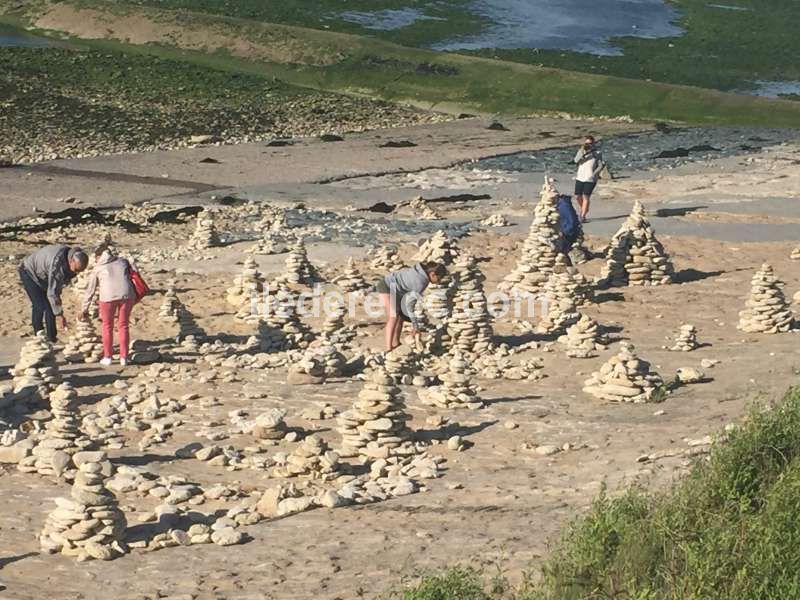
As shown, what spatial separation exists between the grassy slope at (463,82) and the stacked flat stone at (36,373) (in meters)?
39.3

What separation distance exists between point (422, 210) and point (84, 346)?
1450 centimetres

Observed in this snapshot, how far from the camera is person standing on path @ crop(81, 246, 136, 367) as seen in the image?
74.4 feet

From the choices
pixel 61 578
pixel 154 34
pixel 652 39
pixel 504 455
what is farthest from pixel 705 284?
pixel 652 39

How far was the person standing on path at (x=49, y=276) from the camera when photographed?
23297 millimetres

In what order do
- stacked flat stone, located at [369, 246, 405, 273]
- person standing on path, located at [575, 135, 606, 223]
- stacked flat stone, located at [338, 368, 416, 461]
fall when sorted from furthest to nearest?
1. person standing on path, located at [575, 135, 606, 223]
2. stacked flat stone, located at [369, 246, 405, 273]
3. stacked flat stone, located at [338, 368, 416, 461]

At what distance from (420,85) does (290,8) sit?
20.4m

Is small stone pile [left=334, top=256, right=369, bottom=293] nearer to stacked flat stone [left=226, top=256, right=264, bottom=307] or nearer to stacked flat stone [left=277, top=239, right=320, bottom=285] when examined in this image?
stacked flat stone [left=277, top=239, right=320, bottom=285]

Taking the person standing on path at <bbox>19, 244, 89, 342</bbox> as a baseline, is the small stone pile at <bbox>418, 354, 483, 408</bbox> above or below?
below

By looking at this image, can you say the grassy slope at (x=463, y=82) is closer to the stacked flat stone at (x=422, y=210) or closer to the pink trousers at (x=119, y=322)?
the stacked flat stone at (x=422, y=210)

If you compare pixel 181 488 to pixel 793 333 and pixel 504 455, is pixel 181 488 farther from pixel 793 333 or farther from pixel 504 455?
pixel 793 333

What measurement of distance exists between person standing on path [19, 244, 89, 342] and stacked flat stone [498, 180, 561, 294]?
25.5ft

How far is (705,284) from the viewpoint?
2855 cm

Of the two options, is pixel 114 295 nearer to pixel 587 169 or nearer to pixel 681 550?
pixel 681 550

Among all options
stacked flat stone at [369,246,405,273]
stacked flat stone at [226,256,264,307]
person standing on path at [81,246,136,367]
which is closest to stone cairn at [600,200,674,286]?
stacked flat stone at [369,246,405,273]
